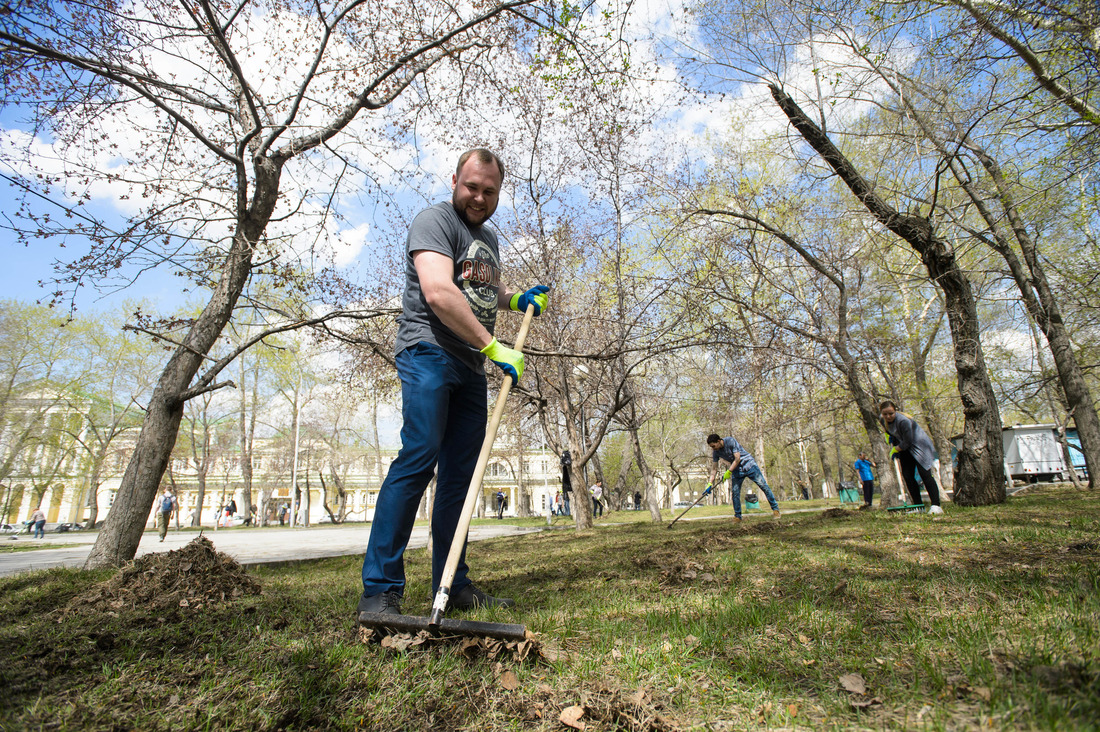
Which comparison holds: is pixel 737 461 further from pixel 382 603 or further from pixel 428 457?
pixel 382 603

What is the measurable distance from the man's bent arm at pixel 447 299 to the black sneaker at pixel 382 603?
4.17ft

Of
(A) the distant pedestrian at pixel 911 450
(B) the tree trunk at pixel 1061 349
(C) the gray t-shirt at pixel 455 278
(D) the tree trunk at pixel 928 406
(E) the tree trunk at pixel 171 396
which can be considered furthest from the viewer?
(D) the tree trunk at pixel 928 406

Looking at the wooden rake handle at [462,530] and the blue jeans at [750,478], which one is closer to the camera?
the wooden rake handle at [462,530]

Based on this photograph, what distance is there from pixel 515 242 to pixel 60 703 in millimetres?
11037

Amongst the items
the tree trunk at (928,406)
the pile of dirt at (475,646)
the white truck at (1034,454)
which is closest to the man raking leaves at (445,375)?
the pile of dirt at (475,646)

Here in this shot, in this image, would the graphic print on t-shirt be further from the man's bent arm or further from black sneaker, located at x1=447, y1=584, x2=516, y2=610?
black sneaker, located at x1=447, y1=584, x2=516, y2=610

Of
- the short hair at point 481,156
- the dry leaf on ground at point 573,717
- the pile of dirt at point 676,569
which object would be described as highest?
the short hair at point 481,156

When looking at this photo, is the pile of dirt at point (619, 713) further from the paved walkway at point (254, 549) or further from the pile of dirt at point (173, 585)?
the paved walkway at point (254, 549)

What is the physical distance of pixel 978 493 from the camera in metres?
8.25

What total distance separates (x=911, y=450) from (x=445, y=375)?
8347 mm

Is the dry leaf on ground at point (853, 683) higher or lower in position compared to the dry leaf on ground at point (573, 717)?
higher

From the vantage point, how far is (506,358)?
281 cm

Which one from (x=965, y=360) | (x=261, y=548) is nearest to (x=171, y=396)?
(x=261, y=548)

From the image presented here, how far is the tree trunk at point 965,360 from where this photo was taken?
8195mm
